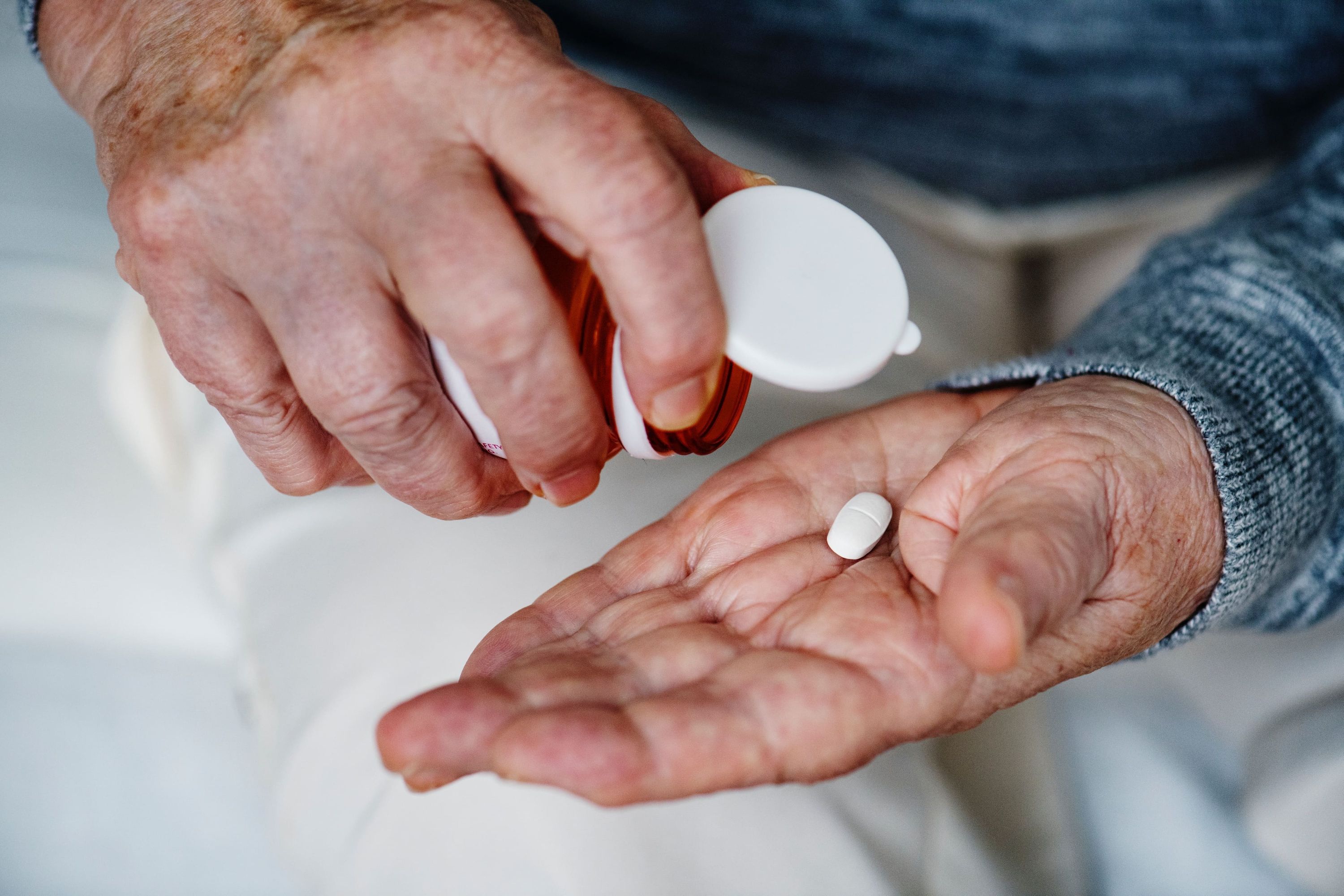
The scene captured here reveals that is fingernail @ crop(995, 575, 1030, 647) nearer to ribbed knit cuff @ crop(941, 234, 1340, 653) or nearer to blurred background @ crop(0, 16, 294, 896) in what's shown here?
ribbed knit cuff @ crop(941, 234, 1340, 653)

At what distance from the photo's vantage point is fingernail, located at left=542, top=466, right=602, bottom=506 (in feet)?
2.05

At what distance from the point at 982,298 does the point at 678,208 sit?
856 millimetres

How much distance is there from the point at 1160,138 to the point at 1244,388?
0.60 m

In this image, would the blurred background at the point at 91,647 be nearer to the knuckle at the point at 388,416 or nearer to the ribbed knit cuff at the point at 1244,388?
the knuckle at the point at 388,416

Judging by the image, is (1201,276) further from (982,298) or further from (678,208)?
(678,208)

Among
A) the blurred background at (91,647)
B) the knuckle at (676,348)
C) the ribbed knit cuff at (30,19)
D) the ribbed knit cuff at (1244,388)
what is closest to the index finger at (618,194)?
the knuckle at (676,348)

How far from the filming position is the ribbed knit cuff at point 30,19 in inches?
32.4

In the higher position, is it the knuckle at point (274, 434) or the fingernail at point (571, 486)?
the fingernail at point (571, 486)

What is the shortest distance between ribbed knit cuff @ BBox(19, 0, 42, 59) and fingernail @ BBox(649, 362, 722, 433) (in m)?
0.67

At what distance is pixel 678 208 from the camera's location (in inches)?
21.1

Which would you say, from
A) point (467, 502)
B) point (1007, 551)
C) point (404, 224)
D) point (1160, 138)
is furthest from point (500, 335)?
point (1160, 138)

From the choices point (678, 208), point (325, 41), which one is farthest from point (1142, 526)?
point (325, 41)

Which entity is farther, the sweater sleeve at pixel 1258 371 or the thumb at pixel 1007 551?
the sweater sleeve at pixel 1258 371

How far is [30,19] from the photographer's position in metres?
0.83
